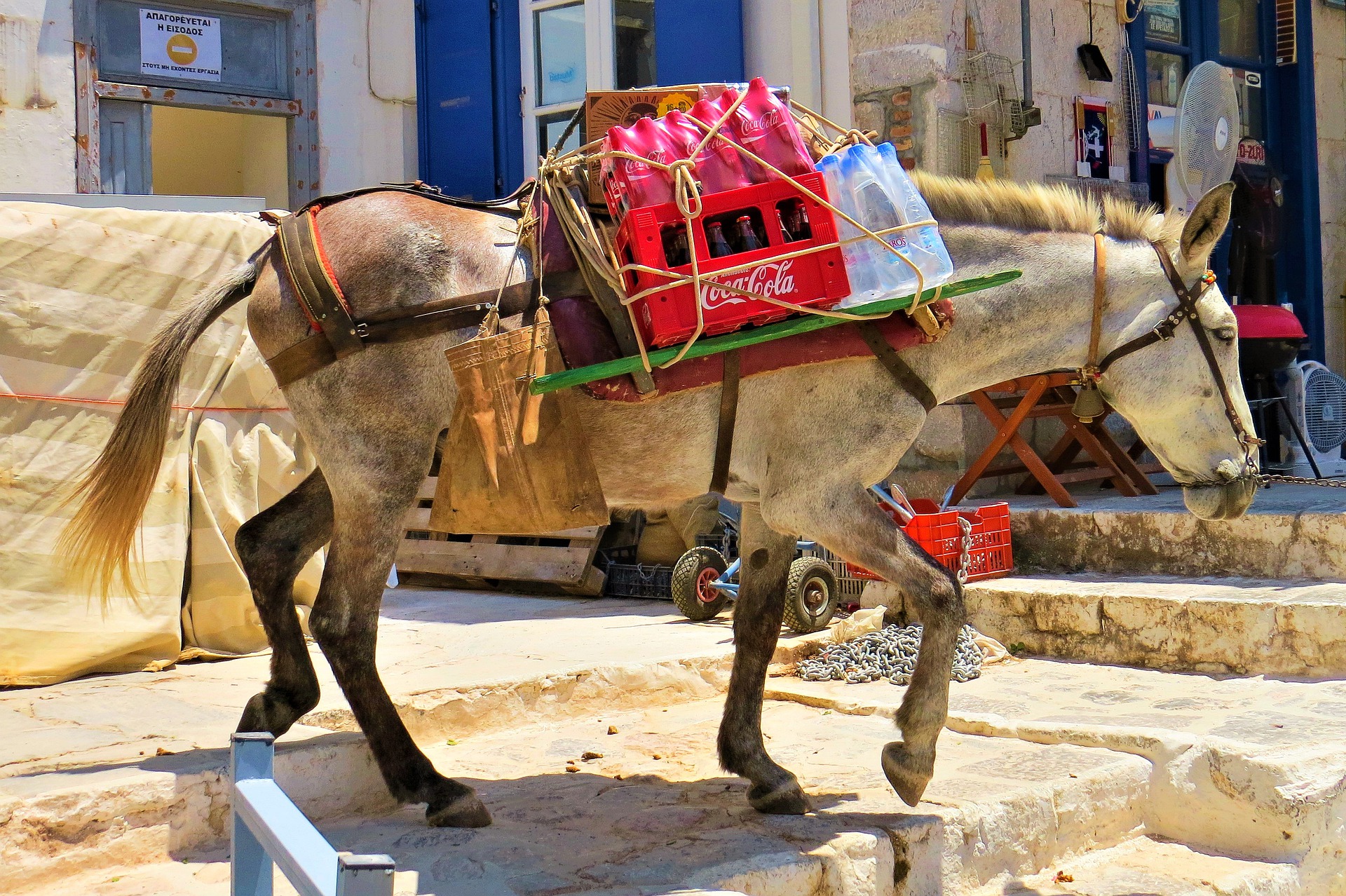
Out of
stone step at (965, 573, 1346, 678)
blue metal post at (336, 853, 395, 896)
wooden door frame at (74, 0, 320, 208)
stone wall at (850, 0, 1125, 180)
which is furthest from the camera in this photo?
wooden door frame at (74, 0, 320, 208)

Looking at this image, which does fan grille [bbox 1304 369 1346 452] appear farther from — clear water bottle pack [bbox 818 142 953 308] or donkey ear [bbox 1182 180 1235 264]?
clear water bottle pack [bbox 818 142 953 308]

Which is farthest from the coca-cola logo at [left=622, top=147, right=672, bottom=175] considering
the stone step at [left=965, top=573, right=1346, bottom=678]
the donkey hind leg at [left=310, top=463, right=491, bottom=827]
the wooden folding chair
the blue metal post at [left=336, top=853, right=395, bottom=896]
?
the wooden folding chair

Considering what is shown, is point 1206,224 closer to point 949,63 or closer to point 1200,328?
point 1200,328

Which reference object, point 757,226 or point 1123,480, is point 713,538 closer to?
point 1123,480

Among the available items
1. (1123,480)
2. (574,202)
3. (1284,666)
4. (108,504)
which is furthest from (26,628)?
(1123,480)

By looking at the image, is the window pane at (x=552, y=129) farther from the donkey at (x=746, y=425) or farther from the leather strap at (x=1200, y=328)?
the leather strap at (x=1200, y=328)

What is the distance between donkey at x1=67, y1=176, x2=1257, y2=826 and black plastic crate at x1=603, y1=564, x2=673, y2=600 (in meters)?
3.61

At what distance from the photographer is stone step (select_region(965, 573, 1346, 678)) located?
5.43m

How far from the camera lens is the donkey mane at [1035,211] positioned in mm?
3785

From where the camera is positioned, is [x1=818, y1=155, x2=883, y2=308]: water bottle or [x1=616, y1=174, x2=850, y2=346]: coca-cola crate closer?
[x1=616, y1=174, x2=850, y2=346]: coca-cola crate

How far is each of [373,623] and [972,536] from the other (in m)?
3.83

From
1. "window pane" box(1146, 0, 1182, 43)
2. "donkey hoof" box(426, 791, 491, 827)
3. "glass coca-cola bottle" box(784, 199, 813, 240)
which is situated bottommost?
"donkey hoof" box(426, 791, 491, 827)

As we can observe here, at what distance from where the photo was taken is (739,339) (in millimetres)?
3375

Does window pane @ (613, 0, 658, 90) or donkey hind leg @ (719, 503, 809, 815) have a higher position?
window pane @ (613, 0, 658, 90)
